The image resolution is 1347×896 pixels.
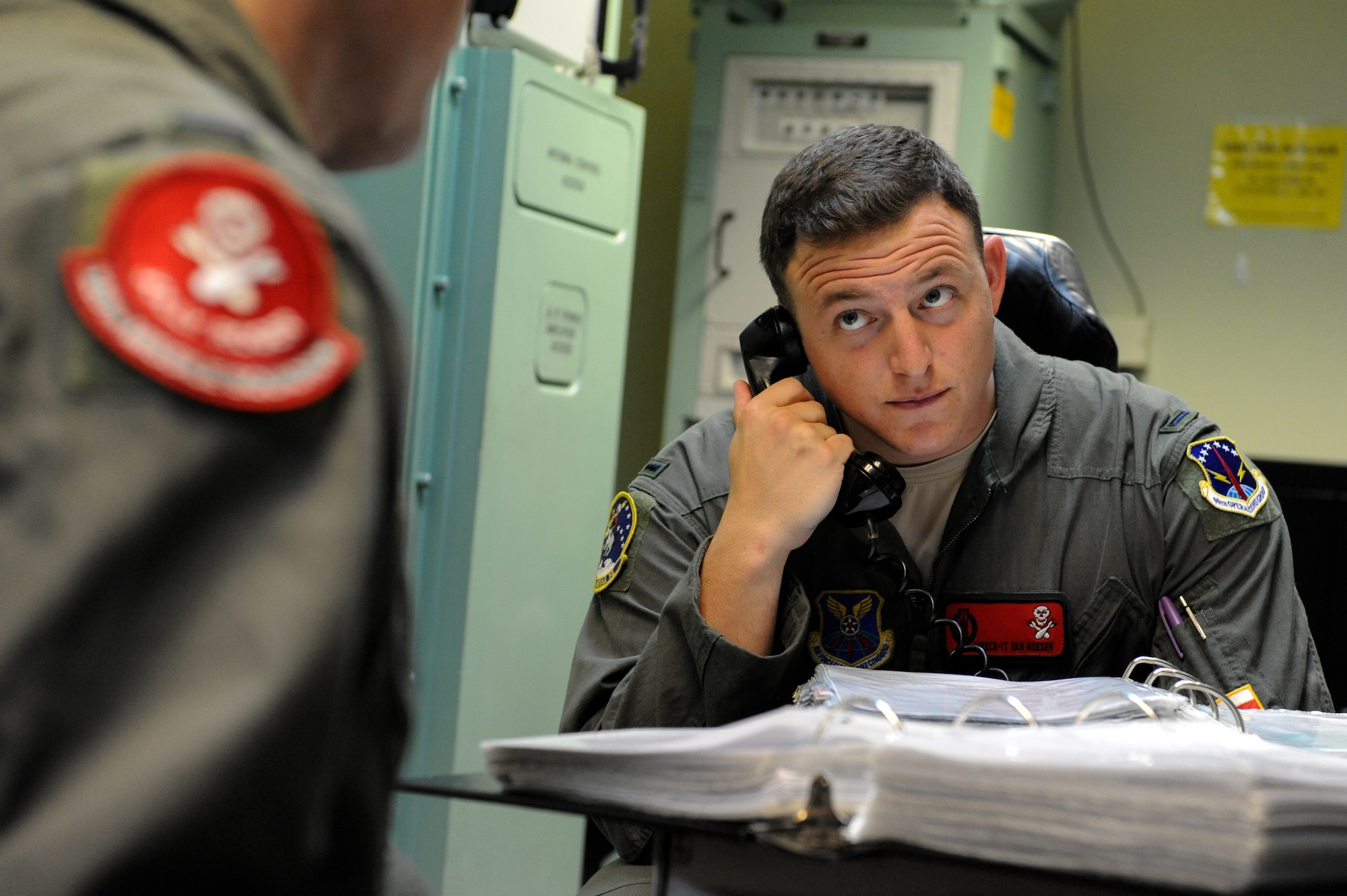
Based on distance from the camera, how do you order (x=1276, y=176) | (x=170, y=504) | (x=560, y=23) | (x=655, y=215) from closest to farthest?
(x=170, y=504)
(x=560, y=23)
(x=1276, y=176)
(x=655, y=215)

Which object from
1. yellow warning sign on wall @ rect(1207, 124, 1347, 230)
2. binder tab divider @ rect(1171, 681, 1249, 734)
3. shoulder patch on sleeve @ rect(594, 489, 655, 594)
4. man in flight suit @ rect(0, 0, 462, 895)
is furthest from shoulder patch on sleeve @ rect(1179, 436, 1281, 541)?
yellow warning sign on wall @ rect(1207, 124, 1347, 230)

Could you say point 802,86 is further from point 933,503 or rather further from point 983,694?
point 983,694

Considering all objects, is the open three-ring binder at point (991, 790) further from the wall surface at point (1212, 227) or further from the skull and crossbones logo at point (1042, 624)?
the wall surface at point (1212, 227)

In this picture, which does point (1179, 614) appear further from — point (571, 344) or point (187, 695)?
point (571, 344)

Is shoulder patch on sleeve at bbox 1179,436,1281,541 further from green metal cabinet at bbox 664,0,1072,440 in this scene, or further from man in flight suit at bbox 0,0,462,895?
green metal cabinet at bbox 664,0,1072,440

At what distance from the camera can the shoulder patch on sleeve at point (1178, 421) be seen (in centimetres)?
139

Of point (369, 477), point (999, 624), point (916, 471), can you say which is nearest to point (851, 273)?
point (916, 471)

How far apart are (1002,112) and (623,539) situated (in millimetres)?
1974

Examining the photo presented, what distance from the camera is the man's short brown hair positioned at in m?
1.32

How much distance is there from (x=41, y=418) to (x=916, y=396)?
1.05 metres

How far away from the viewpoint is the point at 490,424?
2.23m

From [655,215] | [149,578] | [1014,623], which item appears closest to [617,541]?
[1014,623]

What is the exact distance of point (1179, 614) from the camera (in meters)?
1.27

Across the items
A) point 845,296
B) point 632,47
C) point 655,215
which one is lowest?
point 845,296
